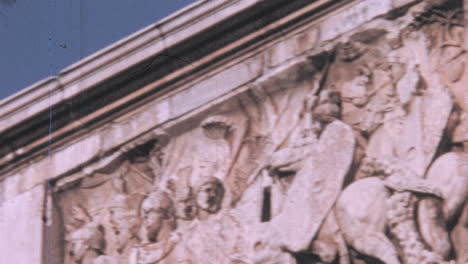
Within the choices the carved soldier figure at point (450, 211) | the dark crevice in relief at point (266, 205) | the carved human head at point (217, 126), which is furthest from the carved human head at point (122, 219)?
the carved soldier figure at point (450, 211)

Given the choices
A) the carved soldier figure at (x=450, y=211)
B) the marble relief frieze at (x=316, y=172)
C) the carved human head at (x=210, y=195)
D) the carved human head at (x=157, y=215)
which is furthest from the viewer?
the carved human head at (x=157, y=215)

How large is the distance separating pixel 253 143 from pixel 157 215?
57 cm

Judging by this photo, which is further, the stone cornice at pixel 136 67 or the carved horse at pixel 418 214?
the stone cornice at pixel 136 67

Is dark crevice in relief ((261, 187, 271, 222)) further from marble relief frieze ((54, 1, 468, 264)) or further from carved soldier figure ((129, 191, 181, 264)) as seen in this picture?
carved soldier figure ((129, 191, 181, 264))

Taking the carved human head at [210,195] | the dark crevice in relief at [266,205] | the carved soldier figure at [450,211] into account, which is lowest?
the carved soldier figure at [450,211]

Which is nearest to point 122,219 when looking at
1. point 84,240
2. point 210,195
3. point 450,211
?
point 84,240

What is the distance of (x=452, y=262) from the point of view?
21.2ft

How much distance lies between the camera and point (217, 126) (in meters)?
7.39

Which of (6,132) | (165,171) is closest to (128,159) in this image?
(165,171)

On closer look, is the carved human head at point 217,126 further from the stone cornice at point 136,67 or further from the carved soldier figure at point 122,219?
the carved soldier figure at point 122,219

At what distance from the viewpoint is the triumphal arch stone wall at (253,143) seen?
264 inches

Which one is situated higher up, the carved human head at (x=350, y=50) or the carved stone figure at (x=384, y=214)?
the carved human head at (x=350, y=50)

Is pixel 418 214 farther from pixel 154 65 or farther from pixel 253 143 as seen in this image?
pixel 154 65

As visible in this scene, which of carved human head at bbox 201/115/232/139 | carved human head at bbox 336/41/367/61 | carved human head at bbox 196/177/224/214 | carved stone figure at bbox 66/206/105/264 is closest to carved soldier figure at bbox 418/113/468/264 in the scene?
carved human head at bbox 336/41/367/61
